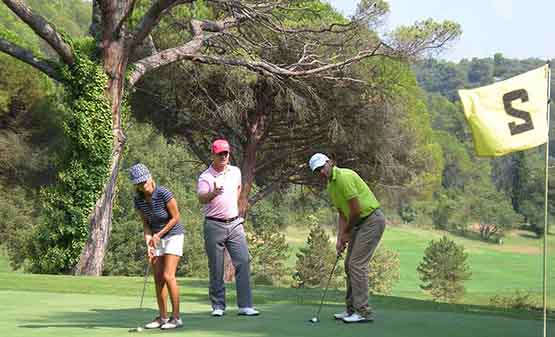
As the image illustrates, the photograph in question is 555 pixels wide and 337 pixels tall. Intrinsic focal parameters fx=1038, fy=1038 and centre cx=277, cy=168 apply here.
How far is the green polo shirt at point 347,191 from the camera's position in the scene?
1137 centimetres

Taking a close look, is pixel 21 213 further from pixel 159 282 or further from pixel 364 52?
pixel 159 282

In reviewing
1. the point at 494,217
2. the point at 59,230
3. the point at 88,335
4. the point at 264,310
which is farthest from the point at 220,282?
the point at 494,217

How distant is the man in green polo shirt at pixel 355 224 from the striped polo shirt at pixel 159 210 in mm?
1756

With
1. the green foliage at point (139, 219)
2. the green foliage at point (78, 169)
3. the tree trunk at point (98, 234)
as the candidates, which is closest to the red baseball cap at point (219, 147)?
the green foliage at point (78, 169)

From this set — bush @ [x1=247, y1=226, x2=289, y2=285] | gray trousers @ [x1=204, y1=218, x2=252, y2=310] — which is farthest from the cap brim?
bush @ [x1=247, y1=226, x2=289, y2=285]

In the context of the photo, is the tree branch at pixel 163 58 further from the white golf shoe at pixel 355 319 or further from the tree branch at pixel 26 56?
the white golf shoe at pixel 355 319

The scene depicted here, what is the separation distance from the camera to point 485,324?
1180 centimetres

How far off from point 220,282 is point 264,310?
1.34 meters

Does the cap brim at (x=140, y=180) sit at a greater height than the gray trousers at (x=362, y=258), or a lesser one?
greater

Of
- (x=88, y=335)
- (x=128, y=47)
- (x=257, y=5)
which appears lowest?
(x=88, y=335)

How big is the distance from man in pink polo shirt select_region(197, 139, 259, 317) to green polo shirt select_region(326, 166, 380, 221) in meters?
1.16

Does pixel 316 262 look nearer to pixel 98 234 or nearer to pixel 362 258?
pixel 98 234

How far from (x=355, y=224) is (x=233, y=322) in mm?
1733

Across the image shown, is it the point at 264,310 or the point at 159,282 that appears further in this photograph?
the point at 264,310
